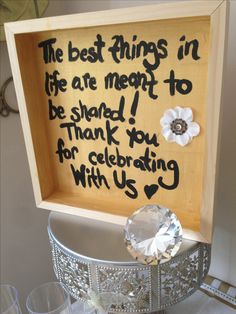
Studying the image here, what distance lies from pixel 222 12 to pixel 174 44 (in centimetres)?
8

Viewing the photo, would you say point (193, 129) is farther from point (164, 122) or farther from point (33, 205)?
point (33, 205)

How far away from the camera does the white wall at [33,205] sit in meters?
0.60

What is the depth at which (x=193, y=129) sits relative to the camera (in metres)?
0.46

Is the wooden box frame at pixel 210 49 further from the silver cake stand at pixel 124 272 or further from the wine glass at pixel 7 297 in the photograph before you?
the wine glass at pixel 7 297

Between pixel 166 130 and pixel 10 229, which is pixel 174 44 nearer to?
pixel 166 130

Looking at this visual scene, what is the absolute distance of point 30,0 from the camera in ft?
2.28

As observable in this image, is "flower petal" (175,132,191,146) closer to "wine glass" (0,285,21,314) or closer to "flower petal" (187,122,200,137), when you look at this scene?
"flower petal" (187,122,200,137)

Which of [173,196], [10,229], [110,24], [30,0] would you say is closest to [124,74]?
[110,24]

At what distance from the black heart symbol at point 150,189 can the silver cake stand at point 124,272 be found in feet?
0.26

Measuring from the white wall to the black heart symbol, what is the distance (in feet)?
0.54

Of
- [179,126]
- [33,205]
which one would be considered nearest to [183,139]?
[179,126]

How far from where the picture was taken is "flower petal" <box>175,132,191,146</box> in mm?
463

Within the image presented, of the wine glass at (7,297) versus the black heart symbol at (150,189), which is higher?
the black heart symbol at (150,189)

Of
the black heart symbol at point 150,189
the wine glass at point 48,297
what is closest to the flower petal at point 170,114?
the black heart symbol at point 150,189
